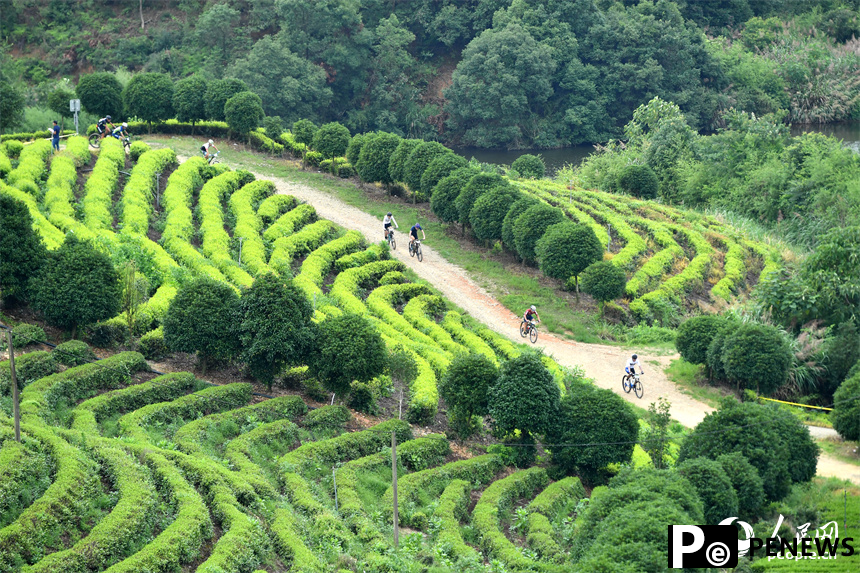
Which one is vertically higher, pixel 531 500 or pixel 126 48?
pixel 126 48

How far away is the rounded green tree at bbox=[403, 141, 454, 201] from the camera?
52.7m

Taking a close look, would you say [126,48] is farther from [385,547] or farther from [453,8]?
[385,547]

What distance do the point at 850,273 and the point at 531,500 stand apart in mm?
19582

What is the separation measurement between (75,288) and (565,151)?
6261 cm

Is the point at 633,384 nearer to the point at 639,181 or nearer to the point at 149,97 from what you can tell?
the point at 639,181

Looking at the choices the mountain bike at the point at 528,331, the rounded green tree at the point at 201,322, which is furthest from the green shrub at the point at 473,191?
the rounded green tree at the point at 201,322

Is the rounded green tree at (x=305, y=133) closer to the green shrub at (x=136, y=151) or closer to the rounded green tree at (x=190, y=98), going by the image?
the rounded green tree at (x=190, y=98)

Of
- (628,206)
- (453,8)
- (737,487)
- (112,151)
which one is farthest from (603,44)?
(737,487)

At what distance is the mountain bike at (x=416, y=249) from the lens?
47.1m

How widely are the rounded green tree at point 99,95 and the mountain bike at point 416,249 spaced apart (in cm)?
2120

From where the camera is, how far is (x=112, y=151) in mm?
51344

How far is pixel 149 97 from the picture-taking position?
58438 mm

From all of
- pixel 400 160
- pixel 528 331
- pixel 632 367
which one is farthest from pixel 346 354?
pixel 400 160

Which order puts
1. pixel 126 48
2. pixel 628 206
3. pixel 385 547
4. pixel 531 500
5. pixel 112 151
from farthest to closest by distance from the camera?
pixel 126 48 < pixel 628 206 < pixel 112 151 < pixel 531 500 < pixel 385 547
